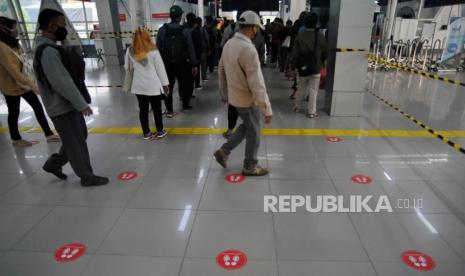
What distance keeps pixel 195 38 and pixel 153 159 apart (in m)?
3.22

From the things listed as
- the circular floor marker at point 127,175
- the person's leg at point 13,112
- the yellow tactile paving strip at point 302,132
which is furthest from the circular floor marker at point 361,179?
the person's leg at point 13,112

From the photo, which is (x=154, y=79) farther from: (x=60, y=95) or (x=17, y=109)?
(x=17, y=109)

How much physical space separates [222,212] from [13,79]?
10.9ft

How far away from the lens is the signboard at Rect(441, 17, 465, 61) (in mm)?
9430

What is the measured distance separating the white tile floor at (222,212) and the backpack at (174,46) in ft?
4.88

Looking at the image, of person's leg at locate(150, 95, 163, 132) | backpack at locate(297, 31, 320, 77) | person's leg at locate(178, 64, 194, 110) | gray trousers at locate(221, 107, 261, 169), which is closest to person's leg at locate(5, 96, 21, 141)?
person's leg at locate(150, 95, 163, 132)

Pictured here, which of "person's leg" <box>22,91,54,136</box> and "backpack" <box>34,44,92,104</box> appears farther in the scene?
"person's leg" <box>22,91,54,136</box>

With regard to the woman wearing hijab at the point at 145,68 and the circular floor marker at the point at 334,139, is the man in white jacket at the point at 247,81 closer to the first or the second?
the woman wearing hijab at the point at 145,68

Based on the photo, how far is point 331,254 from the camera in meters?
2.25

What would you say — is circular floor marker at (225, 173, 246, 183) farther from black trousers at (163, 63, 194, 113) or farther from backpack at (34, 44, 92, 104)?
black trousers at (163, 63, 194, 113)

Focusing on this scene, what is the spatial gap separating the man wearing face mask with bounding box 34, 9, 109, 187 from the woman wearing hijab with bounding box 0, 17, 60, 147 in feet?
4.62

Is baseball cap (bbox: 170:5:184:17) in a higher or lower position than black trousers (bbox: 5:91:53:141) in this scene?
higher

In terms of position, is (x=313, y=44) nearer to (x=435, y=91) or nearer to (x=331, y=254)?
(x=331, y=254)

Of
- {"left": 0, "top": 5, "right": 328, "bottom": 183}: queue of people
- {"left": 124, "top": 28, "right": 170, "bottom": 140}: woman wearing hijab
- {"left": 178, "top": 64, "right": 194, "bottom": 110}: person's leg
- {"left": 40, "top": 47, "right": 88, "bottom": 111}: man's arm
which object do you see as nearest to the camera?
{"left": 40, "top": 47, "right": 88, "bottom": 111}: man's arm
